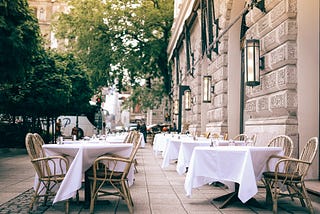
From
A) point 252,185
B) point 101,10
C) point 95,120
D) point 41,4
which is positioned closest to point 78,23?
point 101,10

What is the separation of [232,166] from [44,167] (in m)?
2.73

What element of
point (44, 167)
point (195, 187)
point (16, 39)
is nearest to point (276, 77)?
point (195, 187)

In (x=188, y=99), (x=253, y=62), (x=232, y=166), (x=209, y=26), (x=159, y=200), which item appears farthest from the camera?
(x=188, y=99)

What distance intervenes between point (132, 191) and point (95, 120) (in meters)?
28.4

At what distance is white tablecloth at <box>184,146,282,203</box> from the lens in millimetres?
5945

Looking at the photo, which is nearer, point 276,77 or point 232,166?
point 232,166

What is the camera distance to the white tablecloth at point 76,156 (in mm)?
5879

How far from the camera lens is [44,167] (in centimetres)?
641

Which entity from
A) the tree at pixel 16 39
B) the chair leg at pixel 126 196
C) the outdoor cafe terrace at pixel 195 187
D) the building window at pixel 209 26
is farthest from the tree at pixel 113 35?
the chair leg at pixel 126 196

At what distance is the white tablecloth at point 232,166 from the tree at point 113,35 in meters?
23.8

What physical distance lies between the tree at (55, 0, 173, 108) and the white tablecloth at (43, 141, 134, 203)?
23.5 meters

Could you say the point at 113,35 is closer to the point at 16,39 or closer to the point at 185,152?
the point at 16,39

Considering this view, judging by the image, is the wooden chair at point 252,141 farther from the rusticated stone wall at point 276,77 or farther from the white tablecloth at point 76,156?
the white tablecloth at point 76,156

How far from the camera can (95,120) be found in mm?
35938
